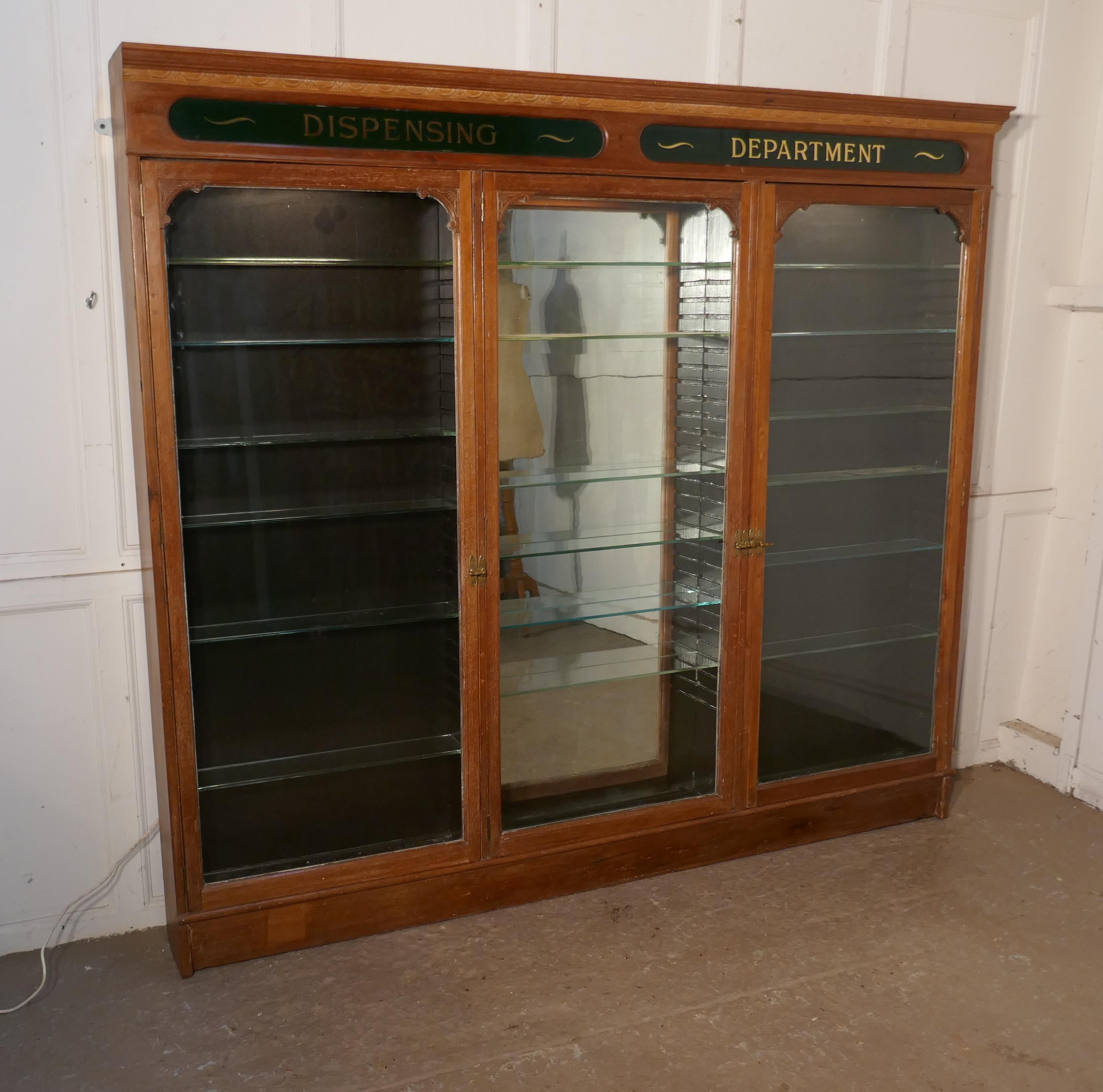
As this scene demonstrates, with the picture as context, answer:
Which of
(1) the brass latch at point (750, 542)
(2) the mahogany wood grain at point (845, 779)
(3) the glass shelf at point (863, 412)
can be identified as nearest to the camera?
(1) the brass latch at point (750, 542)

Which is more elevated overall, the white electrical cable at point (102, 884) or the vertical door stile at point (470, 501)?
the vertical door stile at point (470, 501)

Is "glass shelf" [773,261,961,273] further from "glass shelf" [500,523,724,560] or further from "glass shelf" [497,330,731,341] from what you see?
"glass shelf" [500,523,724,560]

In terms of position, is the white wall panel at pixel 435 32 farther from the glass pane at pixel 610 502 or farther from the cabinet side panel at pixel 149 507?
the cabinet side panel at pixel 149 507

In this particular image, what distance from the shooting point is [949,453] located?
3461 mm

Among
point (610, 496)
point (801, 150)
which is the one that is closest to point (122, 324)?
point (610, 496)

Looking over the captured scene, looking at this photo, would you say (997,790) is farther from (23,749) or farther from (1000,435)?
(23,749)

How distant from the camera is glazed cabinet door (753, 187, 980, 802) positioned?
3.27 m

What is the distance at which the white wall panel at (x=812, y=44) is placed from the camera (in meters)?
3.36

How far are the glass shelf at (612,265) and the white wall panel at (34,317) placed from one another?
1.12 meters

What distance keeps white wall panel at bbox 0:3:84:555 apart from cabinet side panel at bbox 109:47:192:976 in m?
0.15

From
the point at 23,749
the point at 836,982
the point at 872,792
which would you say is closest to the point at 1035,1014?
the point at 836,982

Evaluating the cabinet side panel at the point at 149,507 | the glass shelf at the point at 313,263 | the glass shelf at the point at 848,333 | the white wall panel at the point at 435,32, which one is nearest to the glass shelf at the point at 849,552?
the glass shelf at the point at 848,333

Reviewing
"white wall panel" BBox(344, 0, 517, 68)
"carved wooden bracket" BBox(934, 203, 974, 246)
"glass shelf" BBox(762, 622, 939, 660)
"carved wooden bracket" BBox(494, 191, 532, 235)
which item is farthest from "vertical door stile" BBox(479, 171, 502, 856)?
"carved wooden bracket" BBox(934, 203, 974, 246)

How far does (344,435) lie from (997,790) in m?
2.67
